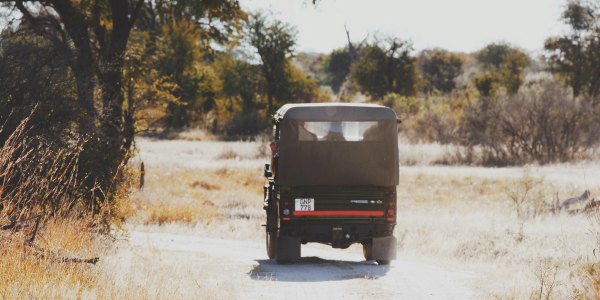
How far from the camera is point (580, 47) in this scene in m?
59.1

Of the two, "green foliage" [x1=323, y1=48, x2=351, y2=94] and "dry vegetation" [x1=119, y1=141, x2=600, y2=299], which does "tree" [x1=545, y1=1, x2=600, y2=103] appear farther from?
"green foliage" [x1=323, y1=48, x2=351, y2=94]

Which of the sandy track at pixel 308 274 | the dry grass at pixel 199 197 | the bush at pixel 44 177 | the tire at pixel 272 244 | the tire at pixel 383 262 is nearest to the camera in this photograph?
the sandy track at pixel 308 274

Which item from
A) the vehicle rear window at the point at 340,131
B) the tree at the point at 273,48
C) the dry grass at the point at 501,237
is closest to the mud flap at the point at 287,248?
the vehicle rear window at the point at 340,131

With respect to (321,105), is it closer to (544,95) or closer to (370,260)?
(370,260)

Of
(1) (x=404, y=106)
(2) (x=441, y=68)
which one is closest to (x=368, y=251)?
(1) (x=404, y=106)

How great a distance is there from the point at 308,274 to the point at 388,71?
60.0m

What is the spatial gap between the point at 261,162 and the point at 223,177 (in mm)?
5497

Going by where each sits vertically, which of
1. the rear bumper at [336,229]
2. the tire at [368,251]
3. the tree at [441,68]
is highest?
the tree at [441,68]

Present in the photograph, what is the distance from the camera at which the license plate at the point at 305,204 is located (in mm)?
13094

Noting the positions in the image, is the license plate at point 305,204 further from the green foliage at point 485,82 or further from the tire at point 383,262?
the green foliage at point 485,82

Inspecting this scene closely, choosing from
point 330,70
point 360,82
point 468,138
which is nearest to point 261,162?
point 468,138

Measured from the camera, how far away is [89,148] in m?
14.0

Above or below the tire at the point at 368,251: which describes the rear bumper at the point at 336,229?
above

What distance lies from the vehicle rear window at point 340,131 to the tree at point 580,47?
47698 mm
